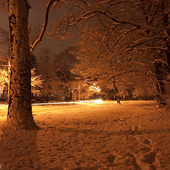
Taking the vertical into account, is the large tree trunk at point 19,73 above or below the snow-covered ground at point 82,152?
above

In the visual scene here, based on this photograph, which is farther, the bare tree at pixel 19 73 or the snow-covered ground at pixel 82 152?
the bare tree at pixel 19 73

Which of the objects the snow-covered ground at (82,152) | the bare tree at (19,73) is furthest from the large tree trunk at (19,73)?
the snow-covered ground at (82,152)

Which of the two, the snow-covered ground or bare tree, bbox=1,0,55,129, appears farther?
bare tree, bbox=1,0,55,129

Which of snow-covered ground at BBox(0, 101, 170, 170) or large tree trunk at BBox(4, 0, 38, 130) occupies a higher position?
large tree trunk at BBox(4, 0, 38, 130)

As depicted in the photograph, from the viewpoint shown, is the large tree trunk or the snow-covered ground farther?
the large tree trunk

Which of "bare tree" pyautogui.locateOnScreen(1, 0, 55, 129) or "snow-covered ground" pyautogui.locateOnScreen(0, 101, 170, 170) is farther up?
"bare tree" pyautogui.locateOnScreen(1, 0, 55, 129)

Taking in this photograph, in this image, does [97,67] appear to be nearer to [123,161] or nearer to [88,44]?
[88,44]

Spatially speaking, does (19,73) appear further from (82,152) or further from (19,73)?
(82,152)

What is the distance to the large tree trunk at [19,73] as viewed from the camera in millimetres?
5891

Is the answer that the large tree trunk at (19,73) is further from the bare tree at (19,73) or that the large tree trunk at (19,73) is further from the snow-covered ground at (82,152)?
the snow-covered ground at (82,152)

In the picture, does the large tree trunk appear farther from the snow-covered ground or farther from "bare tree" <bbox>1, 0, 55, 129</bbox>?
the snow-covered ground

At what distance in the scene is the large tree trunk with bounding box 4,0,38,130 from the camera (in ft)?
19.3

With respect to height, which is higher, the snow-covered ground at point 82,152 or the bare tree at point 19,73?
the bare tree at point 19,73

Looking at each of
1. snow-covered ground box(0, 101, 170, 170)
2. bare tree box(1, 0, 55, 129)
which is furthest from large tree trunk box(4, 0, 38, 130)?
snow-covered ground box(0, 101, 170, 170)
